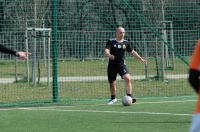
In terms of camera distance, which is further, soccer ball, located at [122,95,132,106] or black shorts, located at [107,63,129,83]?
black shorts, located at [107,63,129,83]

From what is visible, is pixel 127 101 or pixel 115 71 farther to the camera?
pixel 115 71

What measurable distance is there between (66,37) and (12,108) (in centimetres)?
699

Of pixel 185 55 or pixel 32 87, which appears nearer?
pixel 32 87

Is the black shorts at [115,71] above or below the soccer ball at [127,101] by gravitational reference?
above

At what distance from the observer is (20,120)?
12.6m

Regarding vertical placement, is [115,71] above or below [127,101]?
above

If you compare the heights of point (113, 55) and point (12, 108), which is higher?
point (113, 55)

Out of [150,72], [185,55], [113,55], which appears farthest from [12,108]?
[150,72]

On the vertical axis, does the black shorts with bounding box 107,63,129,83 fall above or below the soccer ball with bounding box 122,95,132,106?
above

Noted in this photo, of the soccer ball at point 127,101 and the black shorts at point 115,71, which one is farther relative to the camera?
the black shorts at point 115,71

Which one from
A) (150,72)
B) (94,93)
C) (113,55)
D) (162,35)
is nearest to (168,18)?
(150,72)

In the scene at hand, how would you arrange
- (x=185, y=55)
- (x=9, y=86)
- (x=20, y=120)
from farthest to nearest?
(x=185, y=55) → (x=9, y=86) → (x=20, y=120)

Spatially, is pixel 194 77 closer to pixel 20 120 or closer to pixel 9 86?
pixel 20 120

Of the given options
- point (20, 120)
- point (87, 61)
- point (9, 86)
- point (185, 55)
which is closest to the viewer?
point (20, 120)
